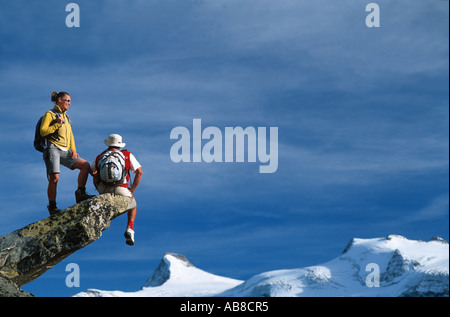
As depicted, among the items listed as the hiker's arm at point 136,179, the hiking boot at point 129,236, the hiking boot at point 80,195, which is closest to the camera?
the hiking boot at point 129,236

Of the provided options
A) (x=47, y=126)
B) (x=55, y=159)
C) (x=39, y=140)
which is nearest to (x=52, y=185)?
(x=55, y=159)

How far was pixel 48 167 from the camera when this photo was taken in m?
19.1

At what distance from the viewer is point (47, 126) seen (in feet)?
62.5

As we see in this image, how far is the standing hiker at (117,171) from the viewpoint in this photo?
18.5 m

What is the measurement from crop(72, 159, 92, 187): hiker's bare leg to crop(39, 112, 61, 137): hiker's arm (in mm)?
1206

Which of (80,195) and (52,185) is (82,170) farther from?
(52,185)

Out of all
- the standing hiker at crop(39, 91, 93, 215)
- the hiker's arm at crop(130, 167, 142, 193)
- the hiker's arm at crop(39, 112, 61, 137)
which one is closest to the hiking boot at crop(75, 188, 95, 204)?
the standing hiker at crop(39, 91, 93, 215)

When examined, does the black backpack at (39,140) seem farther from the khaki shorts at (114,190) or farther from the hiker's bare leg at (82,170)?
the khaki shorts at (114,190)

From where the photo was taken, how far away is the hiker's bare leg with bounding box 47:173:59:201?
1898 cm

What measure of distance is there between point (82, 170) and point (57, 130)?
148 centimetres

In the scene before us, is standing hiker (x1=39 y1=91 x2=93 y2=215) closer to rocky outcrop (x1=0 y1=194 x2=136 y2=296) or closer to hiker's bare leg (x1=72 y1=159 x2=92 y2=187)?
hiker's bare leg (x1=72 y1=159 x2=92 y2=187)

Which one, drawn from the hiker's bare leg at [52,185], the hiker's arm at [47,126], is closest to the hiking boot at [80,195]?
the hiker's bare leg at [52,185]

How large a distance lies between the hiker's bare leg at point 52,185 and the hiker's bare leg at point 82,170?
65 centimetres
